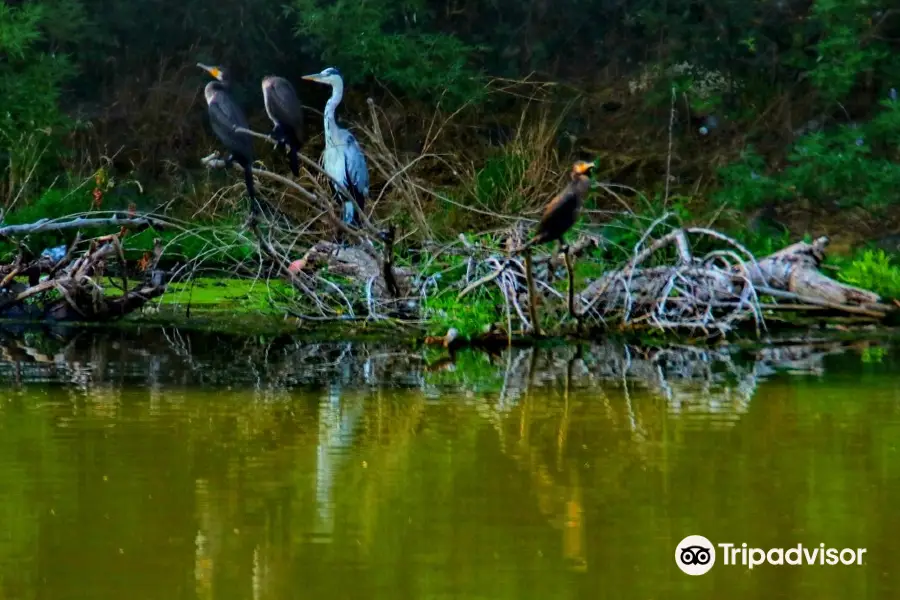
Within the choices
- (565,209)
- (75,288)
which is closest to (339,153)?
(75,288)

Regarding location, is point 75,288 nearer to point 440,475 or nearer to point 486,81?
point 440,475

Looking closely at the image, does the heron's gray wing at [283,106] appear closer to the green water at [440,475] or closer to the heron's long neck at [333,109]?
the heron's long neck at [333,109]

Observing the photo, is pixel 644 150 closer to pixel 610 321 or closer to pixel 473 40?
pixel 473 40

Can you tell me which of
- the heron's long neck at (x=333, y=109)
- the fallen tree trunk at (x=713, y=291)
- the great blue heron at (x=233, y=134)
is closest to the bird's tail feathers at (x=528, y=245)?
the fallen tree trunk at (x=713, y=291)

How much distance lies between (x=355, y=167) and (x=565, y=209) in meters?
3.34

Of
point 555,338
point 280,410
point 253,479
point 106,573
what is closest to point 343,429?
point 280,410

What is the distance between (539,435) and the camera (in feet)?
19.2

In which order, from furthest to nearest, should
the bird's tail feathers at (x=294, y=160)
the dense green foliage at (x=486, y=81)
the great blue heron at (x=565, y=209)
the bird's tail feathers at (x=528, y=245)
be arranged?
the dense green foliage at (x=486, y=81) → the bird's tail feathers at (x=294, y=160) → the great blue heron at (x=565, y=209) → the bird's tail feathers at (x=528, y=245)

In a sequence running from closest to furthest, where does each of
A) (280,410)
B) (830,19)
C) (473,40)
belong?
(280,410) → (830,19) → (473,40)

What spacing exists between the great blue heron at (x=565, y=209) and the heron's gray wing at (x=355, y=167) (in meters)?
3.12

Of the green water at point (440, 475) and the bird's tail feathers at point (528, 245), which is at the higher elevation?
the bird's tail feathers at point (528, 245)

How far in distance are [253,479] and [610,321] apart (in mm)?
4213

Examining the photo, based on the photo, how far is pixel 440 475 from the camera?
5113mm

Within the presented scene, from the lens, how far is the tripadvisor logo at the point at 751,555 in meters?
4.08
